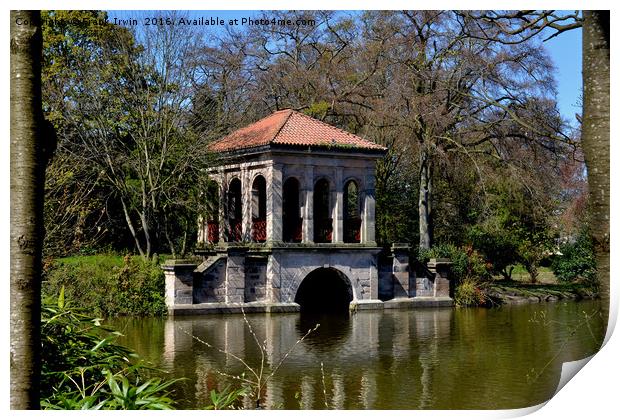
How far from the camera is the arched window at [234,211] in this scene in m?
27.1

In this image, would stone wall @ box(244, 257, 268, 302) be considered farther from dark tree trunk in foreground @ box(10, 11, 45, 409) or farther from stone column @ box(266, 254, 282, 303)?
dark tree trunk in foreground @ box(10, 11, 45, 409)

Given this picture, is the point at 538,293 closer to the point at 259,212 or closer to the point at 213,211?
the point at 259,212

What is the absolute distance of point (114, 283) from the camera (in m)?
21.7

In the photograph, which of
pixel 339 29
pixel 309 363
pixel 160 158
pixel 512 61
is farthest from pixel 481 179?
pixel 309 363

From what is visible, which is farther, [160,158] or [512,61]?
[512,61]

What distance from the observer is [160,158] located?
2534 cm

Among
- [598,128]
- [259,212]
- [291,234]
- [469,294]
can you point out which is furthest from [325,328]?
[598,128]

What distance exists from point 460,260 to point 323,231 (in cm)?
460

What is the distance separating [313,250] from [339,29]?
9267 mm

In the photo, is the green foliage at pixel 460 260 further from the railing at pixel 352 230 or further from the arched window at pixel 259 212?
the arched window at pixel 259 212

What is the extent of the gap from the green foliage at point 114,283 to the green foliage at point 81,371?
32.0 feet

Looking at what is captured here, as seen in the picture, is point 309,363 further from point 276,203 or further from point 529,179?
point 529,179

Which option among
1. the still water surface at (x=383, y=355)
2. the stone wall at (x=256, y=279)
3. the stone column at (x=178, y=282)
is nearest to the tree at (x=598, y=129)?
the still water surface at (x=383, y=355)

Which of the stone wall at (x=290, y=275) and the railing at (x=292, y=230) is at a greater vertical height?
the railing at (x=292, y=230)
